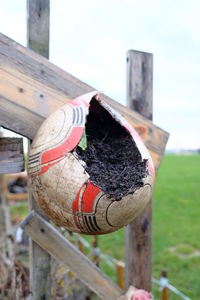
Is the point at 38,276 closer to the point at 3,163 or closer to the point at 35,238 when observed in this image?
the point at 35,238

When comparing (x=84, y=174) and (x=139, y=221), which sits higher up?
(x=84, y=174)

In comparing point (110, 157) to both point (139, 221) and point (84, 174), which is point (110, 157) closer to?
point (84, 174)

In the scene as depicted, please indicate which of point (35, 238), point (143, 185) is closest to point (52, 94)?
point (143, 185)

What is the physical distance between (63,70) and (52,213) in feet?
1.85

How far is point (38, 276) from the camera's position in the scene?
56.7 inches

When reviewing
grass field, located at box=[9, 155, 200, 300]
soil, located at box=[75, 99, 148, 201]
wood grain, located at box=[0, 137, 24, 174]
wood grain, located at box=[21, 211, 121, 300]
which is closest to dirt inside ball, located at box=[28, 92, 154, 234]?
soil, located at box=[75, 99, 148, 201]

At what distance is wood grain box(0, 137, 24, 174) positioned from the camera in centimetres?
118

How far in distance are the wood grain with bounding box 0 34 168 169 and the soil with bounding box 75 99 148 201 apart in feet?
0.52

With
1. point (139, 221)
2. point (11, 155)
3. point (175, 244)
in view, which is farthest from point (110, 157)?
point (175, 244)

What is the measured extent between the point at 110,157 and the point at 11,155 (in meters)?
0.37

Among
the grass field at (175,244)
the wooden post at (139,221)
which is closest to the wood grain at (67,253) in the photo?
the wooden post at (139,221)

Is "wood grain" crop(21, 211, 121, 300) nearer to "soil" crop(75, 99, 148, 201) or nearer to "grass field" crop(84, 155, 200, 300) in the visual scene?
"soil" crop(75, 99, 148, 201)

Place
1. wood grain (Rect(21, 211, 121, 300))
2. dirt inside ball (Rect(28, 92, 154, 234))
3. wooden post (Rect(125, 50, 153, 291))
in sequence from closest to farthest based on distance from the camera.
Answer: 1. dirt inside ball (Rect(28, 92, 154, 234))
2. wood grain (Rect(21, 211, 121, 300))
3. wooden post (Rect(125, 50, 153, 291))

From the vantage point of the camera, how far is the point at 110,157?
110cm
